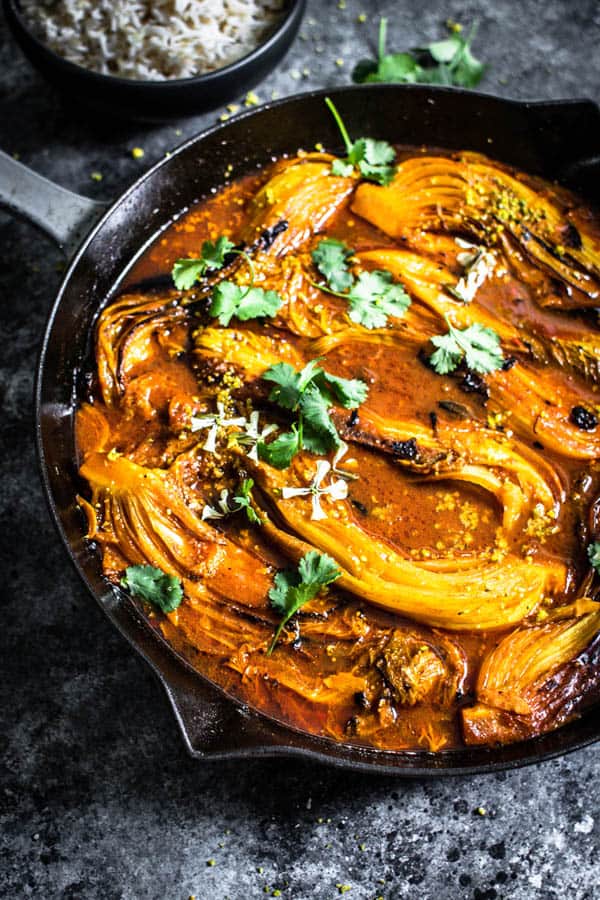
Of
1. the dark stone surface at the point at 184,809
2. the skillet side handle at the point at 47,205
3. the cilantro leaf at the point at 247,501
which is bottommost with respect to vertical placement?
the dark stone surface at the point at 184,809

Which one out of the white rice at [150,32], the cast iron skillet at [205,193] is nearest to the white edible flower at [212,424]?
the cast iron skillet at [205,193]

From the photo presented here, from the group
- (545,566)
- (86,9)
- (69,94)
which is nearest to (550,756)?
(545,566)

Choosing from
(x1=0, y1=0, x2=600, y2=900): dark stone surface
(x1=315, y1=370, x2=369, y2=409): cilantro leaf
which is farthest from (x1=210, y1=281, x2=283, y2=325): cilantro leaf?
(x1=0, y1=0, x2=600, y2=900): dark stone surface

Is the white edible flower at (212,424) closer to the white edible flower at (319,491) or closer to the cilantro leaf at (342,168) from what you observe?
the white edible flower at (319,491)

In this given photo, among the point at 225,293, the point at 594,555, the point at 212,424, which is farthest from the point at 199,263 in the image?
the point at 594,555

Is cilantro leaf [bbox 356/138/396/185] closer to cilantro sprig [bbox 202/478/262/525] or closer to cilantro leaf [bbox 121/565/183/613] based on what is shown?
cilantro sprig [bbox 202/478/262/525]

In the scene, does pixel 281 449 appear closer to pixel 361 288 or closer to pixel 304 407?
pixel 304 407
